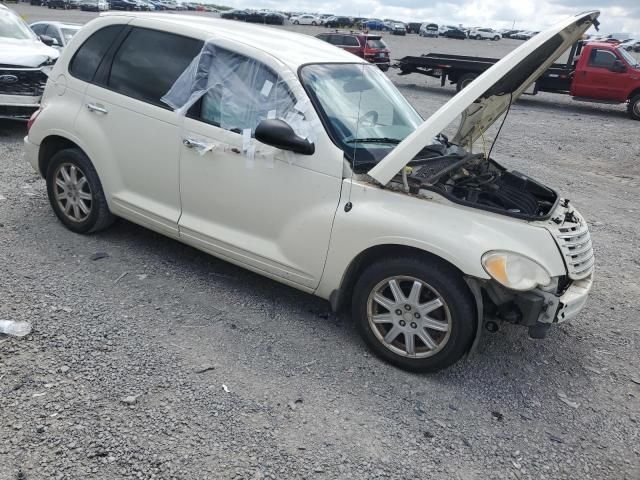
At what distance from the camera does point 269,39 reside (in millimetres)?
4176

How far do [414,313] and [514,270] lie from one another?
0.64 meters

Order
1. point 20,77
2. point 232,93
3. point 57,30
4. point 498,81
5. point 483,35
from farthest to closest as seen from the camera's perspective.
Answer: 1. point 483,35
2. point 57,30
3. point 20,77
4. point 232,93
5. point 498,81

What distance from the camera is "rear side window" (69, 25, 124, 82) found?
4.54 m

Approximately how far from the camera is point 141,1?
68000 mm

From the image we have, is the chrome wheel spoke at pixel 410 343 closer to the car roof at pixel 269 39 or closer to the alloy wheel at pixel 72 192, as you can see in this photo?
the car roof at pixel 269 39

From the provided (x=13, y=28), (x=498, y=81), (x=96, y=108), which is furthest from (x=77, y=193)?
(x=13, y=28)

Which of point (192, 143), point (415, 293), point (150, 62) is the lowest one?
point (415, 293)

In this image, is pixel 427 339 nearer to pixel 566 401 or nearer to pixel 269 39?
pixel 566 401

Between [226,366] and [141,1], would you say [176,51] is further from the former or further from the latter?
[141,1]

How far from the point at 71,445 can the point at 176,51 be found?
2865 mm

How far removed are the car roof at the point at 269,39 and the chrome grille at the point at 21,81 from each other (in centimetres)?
436

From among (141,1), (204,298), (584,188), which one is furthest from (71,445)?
(141,1)

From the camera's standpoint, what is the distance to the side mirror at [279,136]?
11.1ft

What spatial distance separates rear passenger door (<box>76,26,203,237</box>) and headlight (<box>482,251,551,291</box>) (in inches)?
92.8
